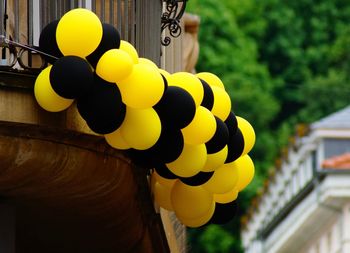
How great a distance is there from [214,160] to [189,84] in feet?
1.96

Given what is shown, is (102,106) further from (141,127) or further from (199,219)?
(199,219)

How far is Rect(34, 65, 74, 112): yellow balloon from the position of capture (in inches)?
494

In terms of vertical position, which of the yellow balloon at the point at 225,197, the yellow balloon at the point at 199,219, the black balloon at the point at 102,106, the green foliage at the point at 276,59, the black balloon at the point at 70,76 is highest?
the black balloon at the point at 70,76

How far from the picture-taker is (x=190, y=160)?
13297 mm

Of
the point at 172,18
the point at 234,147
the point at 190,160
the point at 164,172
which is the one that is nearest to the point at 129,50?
the point at 190,160

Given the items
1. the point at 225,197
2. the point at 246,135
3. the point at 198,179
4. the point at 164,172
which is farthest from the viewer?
the point at 225,197

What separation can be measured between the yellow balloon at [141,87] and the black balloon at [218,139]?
34.2 inches

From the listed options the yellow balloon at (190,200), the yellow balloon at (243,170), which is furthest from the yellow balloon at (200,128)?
the yellow balloon at (243,170)

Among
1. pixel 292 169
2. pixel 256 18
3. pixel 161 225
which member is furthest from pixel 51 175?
pixel 256 18

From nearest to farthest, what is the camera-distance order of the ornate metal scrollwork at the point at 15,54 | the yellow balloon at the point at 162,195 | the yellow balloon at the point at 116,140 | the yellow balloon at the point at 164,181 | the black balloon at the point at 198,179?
the ornate metal scrollwork at the point at 15,54 → the yellow balloon at the point at 116,140 → the black balloon at the point at 198,179 → the yellow balloon at the point at 164,181 → the yellow balloon at the point at 162,195

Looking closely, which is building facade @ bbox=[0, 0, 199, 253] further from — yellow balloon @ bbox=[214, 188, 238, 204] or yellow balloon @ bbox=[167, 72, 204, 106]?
yellow balloon @ bbox=[167, 72, 204, 106]

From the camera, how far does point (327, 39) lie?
80.2 m

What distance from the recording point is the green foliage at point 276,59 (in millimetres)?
69688

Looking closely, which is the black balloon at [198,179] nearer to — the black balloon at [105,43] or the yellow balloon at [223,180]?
the yellow balloon at [223,180]
